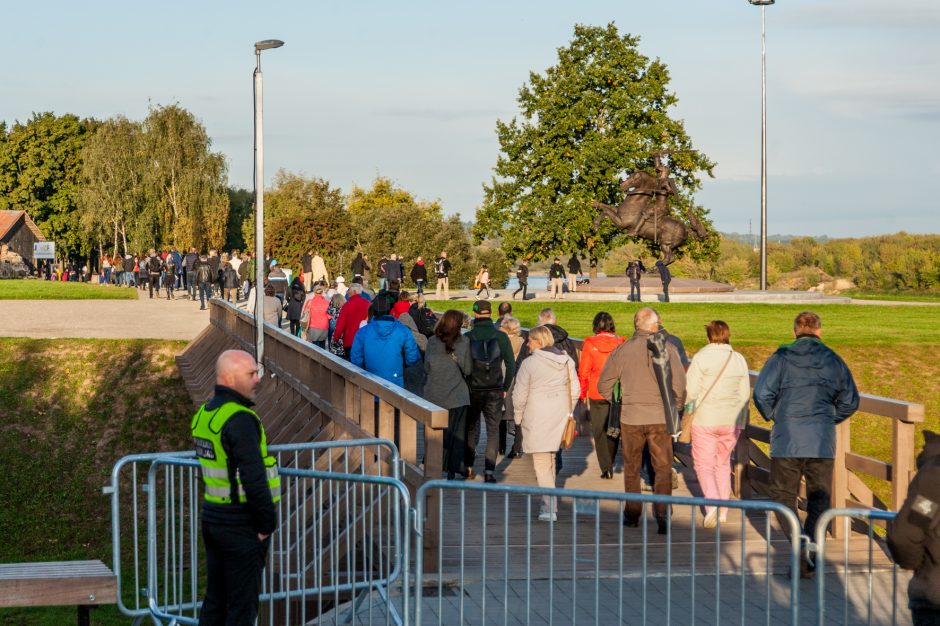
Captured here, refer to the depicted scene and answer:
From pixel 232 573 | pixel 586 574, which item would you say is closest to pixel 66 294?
pixel 586 574

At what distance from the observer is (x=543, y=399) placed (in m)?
10.9

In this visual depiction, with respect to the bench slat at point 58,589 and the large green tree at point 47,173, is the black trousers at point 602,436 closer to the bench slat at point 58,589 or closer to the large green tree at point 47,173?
the bench slat at point 58,589

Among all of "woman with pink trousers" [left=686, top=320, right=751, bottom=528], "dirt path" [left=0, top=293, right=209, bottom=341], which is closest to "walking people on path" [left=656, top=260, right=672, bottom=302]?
"dirt path" [left=0, top=293, right=209, bottom=341]

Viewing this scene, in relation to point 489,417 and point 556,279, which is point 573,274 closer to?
point 556,279

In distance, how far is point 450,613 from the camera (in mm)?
7688

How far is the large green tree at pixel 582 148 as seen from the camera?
63.7 metres

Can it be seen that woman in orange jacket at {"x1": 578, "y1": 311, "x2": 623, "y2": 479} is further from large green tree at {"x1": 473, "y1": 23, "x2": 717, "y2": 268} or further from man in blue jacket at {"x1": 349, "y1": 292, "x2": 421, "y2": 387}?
large green tree at {"x1": 473, "y1": 23, "x2": 717, "y2": 268}

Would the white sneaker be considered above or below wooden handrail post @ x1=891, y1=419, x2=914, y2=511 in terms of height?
below

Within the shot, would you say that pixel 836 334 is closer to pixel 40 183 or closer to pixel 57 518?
pixel 57 518

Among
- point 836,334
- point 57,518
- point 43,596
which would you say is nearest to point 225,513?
point 43,596

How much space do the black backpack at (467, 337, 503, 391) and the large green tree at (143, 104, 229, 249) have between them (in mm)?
71206

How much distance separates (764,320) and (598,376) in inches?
1000

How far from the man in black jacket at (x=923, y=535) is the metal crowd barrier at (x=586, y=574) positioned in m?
1.08

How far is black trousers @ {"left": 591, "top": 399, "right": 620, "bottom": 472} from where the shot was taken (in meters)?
12.7
